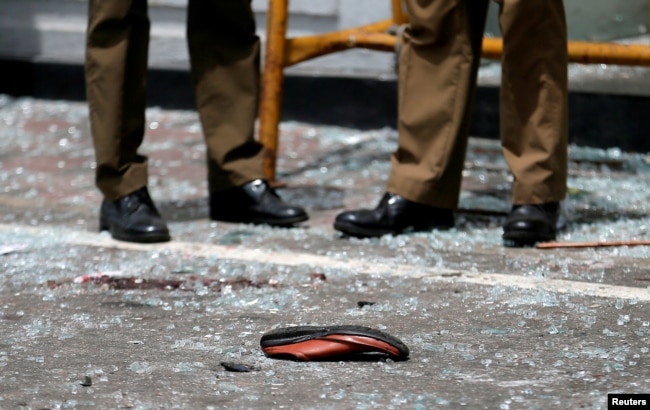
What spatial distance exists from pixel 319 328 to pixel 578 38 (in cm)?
294

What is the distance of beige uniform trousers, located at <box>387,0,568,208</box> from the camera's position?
2.83 m

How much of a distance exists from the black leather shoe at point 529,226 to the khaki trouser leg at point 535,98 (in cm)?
3

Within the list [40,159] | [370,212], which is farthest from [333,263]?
[40,159]

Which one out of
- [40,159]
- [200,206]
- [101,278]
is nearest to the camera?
[101,278]

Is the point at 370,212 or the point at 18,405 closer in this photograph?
the point at 18,405

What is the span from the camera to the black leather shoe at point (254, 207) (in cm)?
313

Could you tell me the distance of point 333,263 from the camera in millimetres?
2697

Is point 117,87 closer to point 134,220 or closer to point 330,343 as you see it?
point 134,220

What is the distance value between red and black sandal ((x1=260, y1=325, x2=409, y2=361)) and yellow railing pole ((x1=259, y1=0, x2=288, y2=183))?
1.70m


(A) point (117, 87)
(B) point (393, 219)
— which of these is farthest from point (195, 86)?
(B) point (393, 219)

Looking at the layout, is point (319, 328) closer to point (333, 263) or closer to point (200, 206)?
point (333, 263)

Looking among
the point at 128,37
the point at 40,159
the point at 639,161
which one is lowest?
the point at 40,159

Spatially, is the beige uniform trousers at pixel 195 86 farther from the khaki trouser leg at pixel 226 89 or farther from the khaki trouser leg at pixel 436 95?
the khaki trouser leg at pixel 436 95

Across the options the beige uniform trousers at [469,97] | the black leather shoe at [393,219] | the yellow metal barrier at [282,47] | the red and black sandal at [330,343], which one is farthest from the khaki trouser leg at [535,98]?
the red and black sandal at [330,343]
